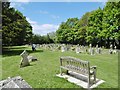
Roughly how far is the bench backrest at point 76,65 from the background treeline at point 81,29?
19.0 metres

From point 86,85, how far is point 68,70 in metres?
2.26

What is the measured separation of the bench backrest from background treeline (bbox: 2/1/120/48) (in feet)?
62.3

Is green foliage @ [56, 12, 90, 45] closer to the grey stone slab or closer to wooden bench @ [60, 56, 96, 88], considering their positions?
wooden bench @ [60, 56, 96, 88]

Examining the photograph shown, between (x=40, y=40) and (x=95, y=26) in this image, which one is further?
(x=40, y=40)

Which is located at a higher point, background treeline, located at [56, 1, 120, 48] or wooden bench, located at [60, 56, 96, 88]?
background treeline, located at [56, 1, 120, 48]

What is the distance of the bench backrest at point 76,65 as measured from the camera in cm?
925

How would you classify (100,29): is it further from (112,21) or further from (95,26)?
(112,21)

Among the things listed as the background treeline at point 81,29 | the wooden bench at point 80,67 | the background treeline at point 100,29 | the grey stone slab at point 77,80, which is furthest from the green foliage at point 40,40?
the grey stone slab at point 77,80

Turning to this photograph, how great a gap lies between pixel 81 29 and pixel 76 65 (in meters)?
59.0

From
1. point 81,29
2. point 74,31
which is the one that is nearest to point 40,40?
point 74,31

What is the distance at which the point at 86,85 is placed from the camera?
9070mm

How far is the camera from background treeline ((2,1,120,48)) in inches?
1222

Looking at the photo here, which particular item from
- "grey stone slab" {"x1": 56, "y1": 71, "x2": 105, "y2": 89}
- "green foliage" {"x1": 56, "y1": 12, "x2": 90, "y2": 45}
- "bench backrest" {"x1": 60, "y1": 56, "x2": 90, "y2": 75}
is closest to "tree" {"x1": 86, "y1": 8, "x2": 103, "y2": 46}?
"green foliage" {"x1": 56, "y1": 12, "x2": 90, "y2": 45}

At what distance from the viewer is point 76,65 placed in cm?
1016
